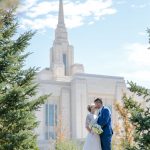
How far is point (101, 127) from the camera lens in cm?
845

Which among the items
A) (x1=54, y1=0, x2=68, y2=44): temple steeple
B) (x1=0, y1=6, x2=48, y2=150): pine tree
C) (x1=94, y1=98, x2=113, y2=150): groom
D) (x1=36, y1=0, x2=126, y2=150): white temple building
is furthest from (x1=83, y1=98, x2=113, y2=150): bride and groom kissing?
(x1=54, y1=0, x2=68, y2=44): temple steeple

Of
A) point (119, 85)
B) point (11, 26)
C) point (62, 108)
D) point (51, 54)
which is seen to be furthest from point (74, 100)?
point (11, 26)

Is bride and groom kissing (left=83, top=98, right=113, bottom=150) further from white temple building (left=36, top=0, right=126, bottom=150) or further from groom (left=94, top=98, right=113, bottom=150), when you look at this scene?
white temple building (left=36, top=0, right=126, bottom=150)

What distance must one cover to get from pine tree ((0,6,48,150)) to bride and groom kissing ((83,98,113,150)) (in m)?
2.90

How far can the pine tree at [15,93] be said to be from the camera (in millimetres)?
11109

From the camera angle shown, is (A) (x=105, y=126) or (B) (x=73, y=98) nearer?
(A) (x=105, y=126)

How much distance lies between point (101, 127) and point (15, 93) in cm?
352

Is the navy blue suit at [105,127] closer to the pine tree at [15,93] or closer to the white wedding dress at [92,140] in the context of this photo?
the white wedding dress at [92,140]

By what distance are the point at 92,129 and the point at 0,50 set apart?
182 inches

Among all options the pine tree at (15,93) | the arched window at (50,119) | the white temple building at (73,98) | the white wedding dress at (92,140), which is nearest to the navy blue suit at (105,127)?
the white wedding dress at (92,140)

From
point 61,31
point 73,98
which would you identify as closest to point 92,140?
point 73,98

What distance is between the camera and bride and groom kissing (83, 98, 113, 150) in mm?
8438

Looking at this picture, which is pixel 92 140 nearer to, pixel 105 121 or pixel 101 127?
pixel 101 127

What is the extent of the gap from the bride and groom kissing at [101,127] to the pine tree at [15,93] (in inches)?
114
